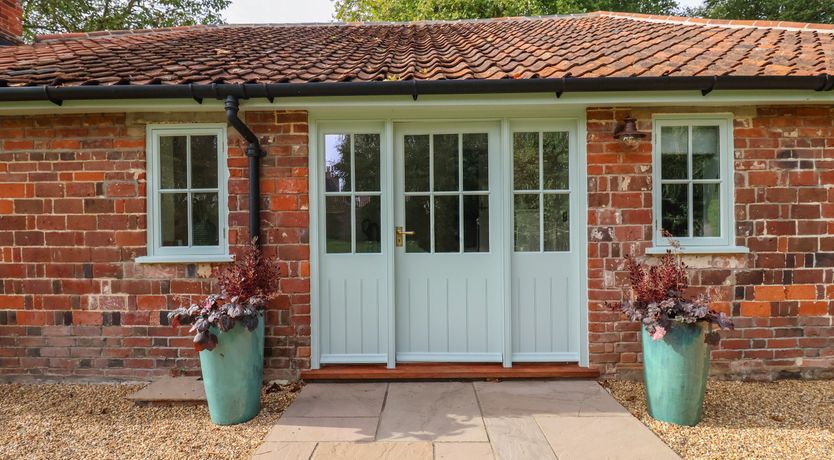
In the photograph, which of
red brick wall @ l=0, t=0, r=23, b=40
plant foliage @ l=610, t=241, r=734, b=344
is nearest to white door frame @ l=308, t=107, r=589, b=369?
plant foliage @ l=610, t=241, r=734, b=344

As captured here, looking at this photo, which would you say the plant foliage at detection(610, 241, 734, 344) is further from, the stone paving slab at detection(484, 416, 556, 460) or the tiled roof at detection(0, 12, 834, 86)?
the tiled roof at detection(0, 12, 834, 86)

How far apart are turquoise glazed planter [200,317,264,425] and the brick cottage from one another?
0.68 m

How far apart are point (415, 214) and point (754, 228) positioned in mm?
2964

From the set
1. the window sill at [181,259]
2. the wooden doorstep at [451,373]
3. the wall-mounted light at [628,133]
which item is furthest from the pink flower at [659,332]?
the window sill at [181,259]

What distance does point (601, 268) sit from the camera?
12.4ft

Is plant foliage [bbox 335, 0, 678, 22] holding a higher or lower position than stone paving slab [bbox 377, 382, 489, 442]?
higher

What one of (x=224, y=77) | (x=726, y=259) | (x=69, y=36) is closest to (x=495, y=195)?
(x=726, y=259)

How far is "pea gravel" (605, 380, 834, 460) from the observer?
2719 millimetres

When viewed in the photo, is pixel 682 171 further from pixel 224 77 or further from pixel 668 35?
pixel 224 77

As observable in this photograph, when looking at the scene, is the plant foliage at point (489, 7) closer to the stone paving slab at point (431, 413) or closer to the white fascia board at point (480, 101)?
the white fascia board at point (480, 101)

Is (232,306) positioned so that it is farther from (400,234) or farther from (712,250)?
(712,250)

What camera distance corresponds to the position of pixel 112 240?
3.84 metres

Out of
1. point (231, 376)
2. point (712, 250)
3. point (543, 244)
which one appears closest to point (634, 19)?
point (712, 250)

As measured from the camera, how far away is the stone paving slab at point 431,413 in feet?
9.53
